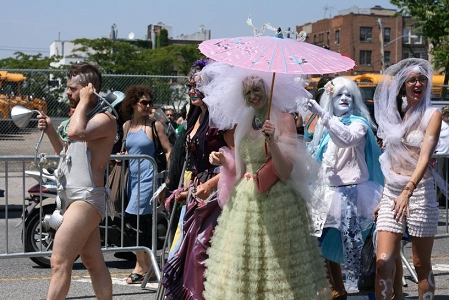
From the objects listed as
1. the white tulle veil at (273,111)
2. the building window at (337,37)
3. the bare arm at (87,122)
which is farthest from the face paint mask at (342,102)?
the building window at (337,37)

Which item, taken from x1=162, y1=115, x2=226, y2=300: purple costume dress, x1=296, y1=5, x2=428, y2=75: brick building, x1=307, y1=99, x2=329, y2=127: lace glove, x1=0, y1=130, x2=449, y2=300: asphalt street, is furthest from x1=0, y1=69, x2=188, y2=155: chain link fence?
x1=296, y1=5, x2=428, y2=75: brick building

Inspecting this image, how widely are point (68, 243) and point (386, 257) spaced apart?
215 centimetres

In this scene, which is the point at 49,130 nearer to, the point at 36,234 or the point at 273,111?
the point at 273,111

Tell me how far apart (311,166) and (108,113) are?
149cm

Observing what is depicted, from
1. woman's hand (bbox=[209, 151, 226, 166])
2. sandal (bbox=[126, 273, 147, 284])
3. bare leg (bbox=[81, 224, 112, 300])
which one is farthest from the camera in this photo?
sandal (bbox=[126, 273, 147, 284])

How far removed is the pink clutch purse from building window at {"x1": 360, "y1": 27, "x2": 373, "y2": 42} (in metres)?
91.5

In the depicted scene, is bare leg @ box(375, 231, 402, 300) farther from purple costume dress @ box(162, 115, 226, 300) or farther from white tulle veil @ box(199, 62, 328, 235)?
purple costume dress @ box(162, 115, 226, 300)

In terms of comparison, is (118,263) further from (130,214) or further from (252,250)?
(252,250)

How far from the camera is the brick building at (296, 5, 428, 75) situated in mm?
93750

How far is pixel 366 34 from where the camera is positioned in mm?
94812

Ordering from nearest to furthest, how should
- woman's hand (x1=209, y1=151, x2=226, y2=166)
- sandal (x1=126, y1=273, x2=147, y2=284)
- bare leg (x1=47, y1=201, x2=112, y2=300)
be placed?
woman's hand (x1=209, y1=151, x2=226, y2=166), bare leg (x1=47, y1=201, x2=112, y2=300), sandal (x1=126, y1=273, x2=147, y2=284)

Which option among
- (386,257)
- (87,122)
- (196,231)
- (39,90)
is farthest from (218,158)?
(39,90)

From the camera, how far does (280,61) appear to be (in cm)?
453

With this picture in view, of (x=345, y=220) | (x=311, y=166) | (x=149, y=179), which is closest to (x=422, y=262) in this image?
(x=345, y=220)
